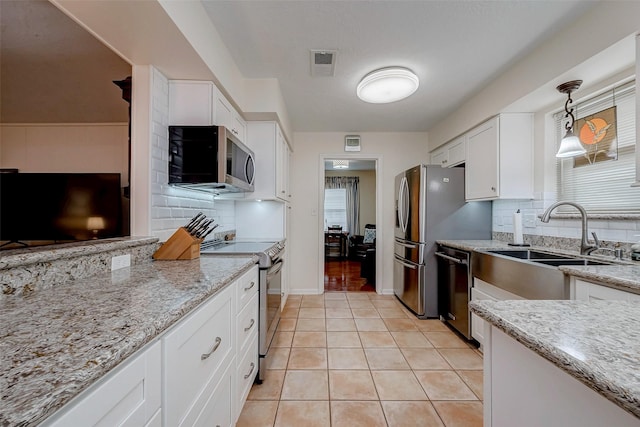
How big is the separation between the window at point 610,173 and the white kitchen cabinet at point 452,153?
879 mm

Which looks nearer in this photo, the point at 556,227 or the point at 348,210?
the point at 556,227

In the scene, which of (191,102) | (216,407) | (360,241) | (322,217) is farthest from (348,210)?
(216,407)

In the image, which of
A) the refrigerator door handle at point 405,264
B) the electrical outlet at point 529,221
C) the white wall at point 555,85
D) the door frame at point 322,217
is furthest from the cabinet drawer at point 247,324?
the electrical outlet at point 529,221

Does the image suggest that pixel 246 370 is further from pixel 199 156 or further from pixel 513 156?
pixel 513 156

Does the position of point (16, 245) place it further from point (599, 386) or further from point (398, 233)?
point (398, 233)

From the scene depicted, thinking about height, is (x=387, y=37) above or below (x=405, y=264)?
above

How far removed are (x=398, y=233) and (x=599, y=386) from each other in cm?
310

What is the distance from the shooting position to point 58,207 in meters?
1.68

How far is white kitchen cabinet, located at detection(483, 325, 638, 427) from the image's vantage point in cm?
46

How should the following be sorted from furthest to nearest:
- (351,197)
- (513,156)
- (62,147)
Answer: (351,197), (62,147), (513,156)

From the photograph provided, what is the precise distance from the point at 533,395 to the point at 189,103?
2213mm

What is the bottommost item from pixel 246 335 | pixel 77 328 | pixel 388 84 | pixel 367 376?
pixel 367 376

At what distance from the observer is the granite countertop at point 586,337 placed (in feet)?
1.33

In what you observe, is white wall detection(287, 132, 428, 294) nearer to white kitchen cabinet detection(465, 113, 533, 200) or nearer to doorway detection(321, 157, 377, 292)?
white kitchen cabinet detection(465, 113, 533, 200)
